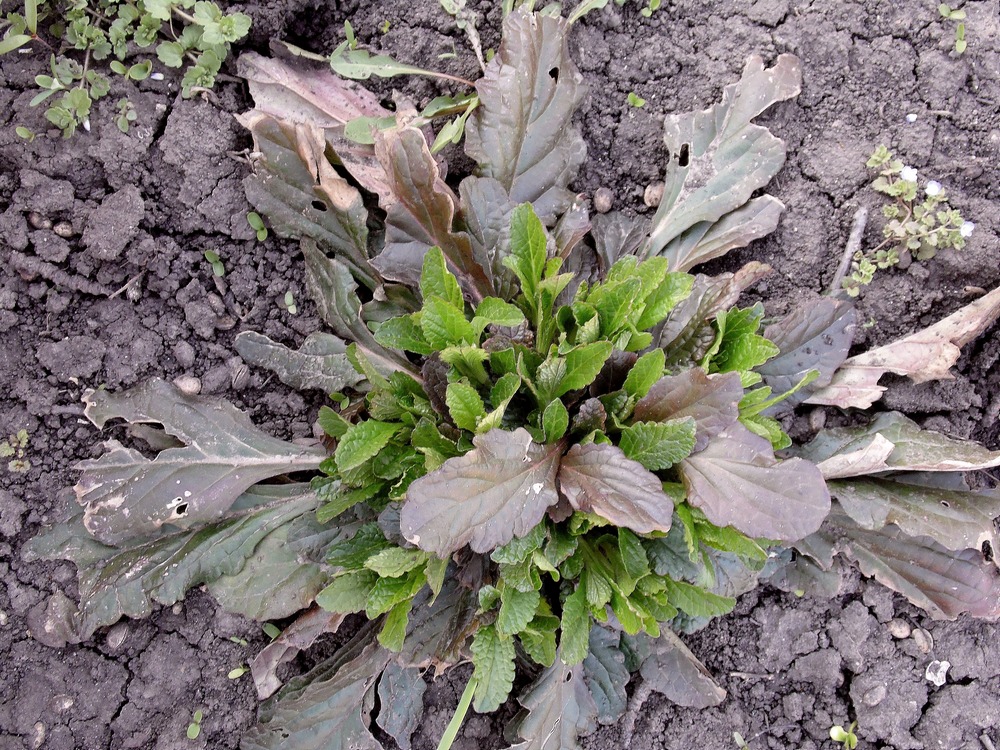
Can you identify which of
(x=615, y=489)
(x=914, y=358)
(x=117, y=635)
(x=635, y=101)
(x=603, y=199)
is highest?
(x=635, y=101)

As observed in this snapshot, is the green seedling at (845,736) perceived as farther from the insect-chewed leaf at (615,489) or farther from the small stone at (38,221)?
the small stone at (38,221)

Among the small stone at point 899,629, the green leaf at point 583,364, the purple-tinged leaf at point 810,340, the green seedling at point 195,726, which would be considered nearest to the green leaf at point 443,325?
the green leaf at point 583,364

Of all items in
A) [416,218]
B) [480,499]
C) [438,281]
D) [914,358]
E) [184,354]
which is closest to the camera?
[480,499]

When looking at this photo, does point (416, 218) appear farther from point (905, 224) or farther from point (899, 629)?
point (899, 629)

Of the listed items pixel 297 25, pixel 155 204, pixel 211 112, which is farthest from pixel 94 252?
pixel 297 25

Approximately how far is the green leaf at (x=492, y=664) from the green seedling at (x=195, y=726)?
951 mm

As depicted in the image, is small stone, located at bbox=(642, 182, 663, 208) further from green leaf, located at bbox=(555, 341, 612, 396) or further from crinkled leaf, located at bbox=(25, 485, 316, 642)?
crinkled leaf, located at bbox=(25, 485, 316, 642)

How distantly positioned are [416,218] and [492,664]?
1268mm

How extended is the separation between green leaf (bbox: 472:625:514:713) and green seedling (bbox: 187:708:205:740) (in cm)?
95

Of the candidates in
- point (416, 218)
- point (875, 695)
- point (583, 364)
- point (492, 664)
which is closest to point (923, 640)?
point (875, 695)

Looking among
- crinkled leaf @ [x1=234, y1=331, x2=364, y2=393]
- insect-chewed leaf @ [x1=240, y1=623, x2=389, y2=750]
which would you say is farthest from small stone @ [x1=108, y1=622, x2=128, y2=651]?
crinkled leaf @ [x1=234, y1=331, x2=364, y2=393]

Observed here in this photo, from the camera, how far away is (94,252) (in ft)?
7.73

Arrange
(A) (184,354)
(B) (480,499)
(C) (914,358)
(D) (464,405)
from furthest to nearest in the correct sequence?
(A) (184,354)
(C) (914,358)
(D) (464,405)
(B) (480,499)

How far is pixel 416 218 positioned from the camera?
2211 millimetres
